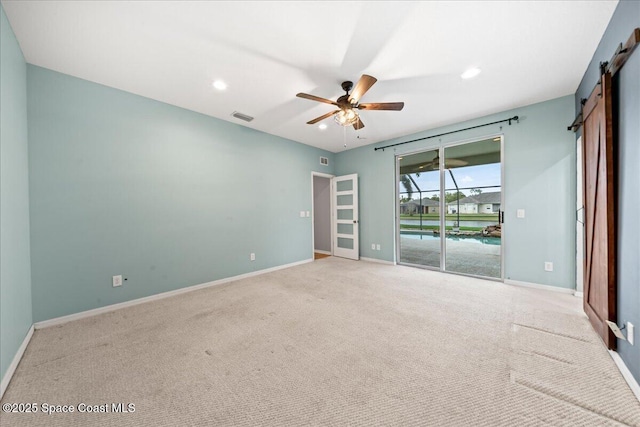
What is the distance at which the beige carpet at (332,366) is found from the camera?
1.28 meters

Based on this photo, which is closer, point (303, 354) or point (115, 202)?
point (303, 354)

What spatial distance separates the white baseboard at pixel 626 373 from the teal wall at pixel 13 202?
4.04 metres

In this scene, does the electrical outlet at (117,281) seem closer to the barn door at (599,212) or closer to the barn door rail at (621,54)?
the barn door at (599,212)

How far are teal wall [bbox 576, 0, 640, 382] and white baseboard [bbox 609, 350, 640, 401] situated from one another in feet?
0.12

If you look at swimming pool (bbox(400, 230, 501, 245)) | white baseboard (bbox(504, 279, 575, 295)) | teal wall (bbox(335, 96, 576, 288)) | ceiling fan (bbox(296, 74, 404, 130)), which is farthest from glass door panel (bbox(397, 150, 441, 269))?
ceiling fan (bbox(296, 74, 404, 130))

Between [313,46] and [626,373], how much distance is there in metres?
3.41

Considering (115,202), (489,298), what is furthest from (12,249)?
(489,298)

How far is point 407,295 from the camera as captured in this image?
3088 millimetres

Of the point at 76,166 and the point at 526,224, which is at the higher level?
the point at 76,166

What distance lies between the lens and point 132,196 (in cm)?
288

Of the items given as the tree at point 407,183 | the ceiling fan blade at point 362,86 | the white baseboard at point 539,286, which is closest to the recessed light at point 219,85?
the ceiling fan blade at point 362,86

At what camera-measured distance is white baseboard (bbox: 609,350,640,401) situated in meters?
1.39

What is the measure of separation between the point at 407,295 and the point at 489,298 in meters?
1.02

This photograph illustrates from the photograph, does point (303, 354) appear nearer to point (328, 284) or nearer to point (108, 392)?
point (108, 392)
